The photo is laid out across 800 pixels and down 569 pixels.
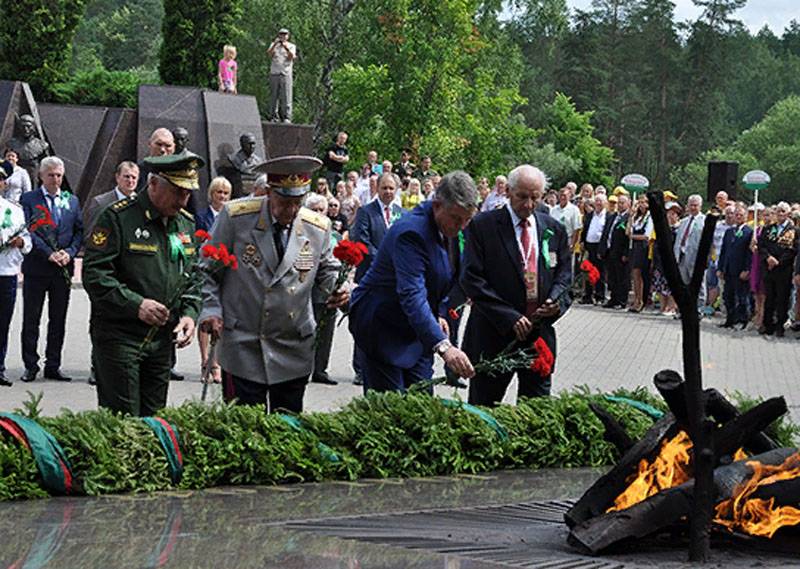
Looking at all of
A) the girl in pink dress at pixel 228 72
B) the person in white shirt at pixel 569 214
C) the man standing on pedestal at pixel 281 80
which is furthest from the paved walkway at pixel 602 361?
the man standing on pedestal at pixel 281 80

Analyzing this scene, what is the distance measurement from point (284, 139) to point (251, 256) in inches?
960

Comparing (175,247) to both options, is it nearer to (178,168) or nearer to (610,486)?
(178,168)

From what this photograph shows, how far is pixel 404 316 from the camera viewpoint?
28.2ft

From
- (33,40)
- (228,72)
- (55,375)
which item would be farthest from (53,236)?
(33,40)

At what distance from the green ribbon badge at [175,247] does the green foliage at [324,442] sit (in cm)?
108

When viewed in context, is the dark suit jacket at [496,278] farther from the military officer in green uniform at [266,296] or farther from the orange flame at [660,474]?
Result: the orange flame at [660,474]

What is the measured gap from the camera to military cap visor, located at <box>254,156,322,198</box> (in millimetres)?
8086

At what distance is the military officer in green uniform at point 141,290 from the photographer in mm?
8086

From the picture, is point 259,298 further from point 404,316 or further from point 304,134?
point 304,134

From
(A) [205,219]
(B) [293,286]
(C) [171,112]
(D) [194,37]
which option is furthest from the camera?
(D) [194,37]

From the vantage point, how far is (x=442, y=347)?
7.87m

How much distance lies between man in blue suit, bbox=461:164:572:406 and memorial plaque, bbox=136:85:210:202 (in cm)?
1982

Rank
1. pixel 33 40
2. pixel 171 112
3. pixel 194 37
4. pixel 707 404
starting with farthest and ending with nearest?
1. pixel 194 37
2. pixel 33 40
3. pixel 171 112
4. pixel 707 404

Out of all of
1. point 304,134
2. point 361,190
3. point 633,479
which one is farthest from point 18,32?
point 633,479
